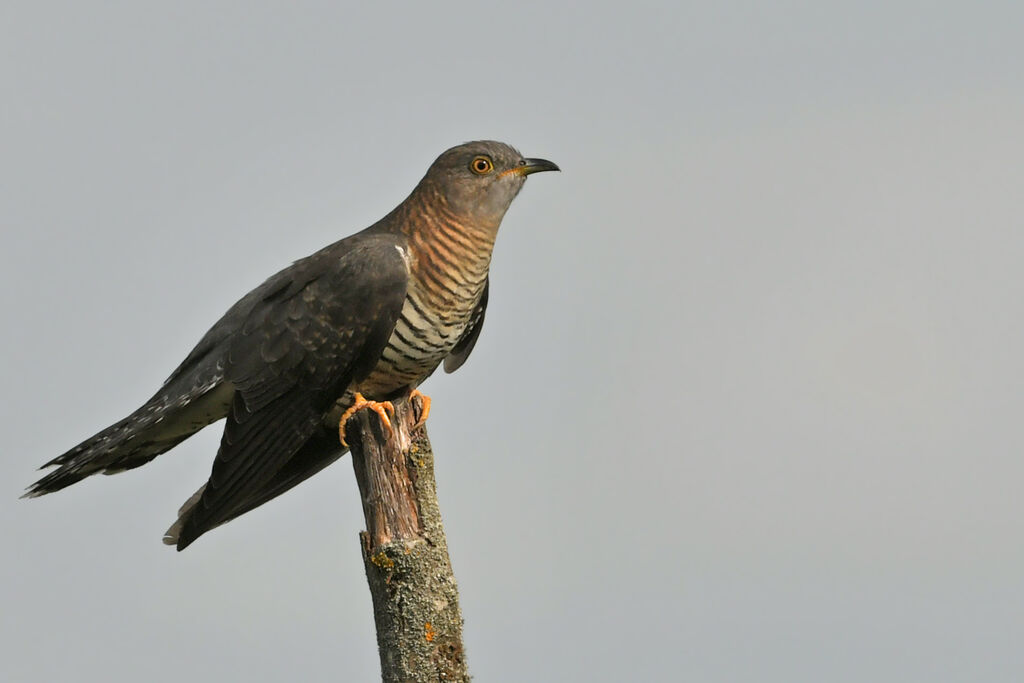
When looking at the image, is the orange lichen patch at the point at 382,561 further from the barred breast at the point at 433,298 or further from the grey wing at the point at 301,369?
the barred breast at the point at 433,298

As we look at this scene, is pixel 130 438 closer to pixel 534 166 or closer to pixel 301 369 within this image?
pixel 301 369

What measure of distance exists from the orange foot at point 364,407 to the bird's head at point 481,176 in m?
1.15

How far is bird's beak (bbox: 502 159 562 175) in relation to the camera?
22.3 feet

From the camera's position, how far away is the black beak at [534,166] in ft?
22.4

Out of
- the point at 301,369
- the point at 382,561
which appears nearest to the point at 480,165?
the point at 301,369

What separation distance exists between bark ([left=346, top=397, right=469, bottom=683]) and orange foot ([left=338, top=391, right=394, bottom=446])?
9.0 inches

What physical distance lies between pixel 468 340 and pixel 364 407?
1408mm

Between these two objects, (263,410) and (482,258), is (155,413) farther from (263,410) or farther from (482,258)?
(482,258)

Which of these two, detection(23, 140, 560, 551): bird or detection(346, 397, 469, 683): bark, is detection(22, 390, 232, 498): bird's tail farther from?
detection(346, 397, 469, 683): bark

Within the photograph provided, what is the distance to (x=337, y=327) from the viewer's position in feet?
20.2

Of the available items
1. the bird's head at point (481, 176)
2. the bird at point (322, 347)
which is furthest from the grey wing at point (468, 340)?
the bird's head at point (481, 176)

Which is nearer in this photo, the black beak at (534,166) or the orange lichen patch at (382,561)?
the orange lichen patch at (382,561)

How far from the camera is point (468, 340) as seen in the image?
23.3ft

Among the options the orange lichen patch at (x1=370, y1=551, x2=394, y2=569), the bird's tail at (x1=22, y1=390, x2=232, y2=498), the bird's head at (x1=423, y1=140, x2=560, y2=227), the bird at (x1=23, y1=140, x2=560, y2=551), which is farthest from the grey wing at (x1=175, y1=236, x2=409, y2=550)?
the orange lichen patch at (x1=370, y1=551, x2=394, y2=569)
